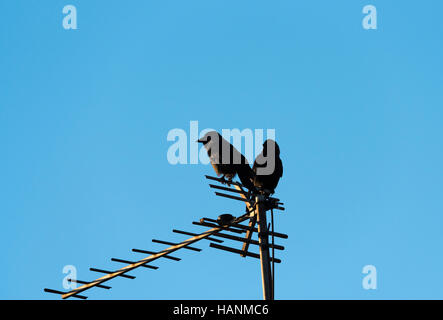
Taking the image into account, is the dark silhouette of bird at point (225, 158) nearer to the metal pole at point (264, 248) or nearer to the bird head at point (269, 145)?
the bird head at point (269, 145)

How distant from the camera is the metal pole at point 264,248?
812cm

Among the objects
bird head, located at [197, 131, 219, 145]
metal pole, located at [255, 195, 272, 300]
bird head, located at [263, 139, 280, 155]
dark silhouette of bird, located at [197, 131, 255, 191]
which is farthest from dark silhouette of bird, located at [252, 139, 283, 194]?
bird head, located at [197, 131, 219, 145]

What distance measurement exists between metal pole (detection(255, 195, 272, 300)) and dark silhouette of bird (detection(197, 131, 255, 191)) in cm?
221

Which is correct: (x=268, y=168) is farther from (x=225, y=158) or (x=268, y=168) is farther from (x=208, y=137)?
(x=208, y=137)

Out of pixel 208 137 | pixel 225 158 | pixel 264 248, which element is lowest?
pixel 264 248

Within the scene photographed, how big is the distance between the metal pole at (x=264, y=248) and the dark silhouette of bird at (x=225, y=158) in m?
2.21

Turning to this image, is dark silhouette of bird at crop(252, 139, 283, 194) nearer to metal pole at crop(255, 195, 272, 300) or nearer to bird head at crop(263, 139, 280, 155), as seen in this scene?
bird head at crop(263, 139, 280, 155)

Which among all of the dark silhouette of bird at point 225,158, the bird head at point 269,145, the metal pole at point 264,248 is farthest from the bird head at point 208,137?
the metal pole at point 264,248

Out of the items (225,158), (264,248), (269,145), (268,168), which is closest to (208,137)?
(225,158)

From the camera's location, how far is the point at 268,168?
11047mm

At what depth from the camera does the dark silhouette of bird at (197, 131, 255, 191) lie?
37.9 ft

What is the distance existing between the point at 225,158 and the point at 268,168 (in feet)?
4.13

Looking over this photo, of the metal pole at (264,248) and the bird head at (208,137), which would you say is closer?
the metal pole at (264,248)

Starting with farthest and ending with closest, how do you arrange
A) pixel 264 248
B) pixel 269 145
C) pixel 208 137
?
pixel 208 137 < pixel 269 145 < pixel 264 248
